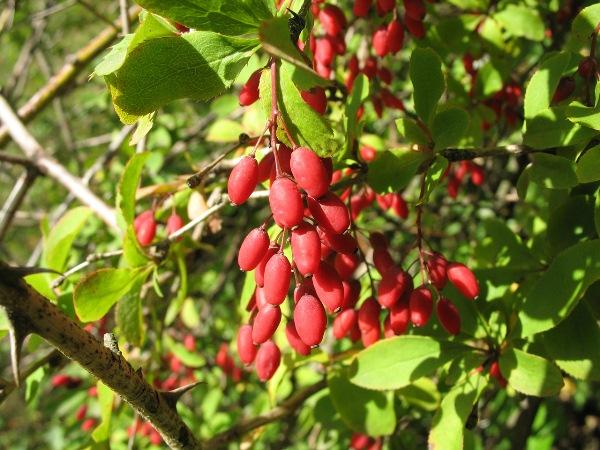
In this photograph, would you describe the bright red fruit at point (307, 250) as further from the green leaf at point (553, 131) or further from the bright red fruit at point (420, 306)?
the green leaf at point (553, 131)

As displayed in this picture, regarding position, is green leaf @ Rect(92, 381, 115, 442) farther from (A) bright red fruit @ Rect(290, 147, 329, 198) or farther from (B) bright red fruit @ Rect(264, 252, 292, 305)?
(A) bright red fruit @ Rect(290, 147, 329, 198)

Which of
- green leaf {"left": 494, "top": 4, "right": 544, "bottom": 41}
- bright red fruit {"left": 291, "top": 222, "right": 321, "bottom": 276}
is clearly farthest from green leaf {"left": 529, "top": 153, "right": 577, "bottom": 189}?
green leaf {"left": 494, "top": 4, "right": 544, "bottom": 41}

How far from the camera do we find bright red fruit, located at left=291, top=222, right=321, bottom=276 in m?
0.76

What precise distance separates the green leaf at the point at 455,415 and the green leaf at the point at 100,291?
2.16ft

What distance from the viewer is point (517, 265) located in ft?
4.03

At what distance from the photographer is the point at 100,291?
3.82 ft

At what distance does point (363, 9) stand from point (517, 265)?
63 centimetres

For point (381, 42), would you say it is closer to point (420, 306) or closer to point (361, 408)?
point (420, 306)

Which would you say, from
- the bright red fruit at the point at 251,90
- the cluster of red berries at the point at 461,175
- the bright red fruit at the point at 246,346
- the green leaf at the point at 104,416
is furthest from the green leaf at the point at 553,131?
the green leaf at the point at 104,416

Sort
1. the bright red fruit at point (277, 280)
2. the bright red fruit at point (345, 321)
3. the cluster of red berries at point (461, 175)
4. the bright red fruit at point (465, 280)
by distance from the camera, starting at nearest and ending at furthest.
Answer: the bright red fruit at point (277, 280), the bright red fruit at point (465, 280), the bright red fruit at point (345, 321), the cluster of red berries at point (461, 175)

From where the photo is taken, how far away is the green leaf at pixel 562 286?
0.91 metres

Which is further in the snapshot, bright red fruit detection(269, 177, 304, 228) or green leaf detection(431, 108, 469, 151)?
green leaf detection(431, 108, 469, 151)

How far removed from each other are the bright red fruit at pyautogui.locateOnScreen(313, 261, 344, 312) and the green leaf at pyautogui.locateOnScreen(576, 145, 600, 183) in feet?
1.21

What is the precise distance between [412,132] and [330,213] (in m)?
0.33
